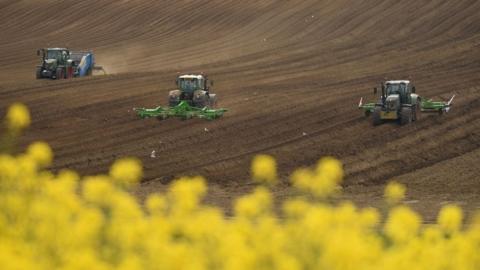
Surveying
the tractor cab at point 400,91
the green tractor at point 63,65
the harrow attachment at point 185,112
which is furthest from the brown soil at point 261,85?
the green tractor at point 63,65

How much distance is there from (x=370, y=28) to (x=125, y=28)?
55.7ft

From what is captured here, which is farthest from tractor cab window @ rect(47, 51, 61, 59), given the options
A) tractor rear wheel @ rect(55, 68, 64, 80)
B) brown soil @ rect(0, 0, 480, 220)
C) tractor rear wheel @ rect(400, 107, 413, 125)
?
tractor rear wheel @ rect(400, 107, 413, 125)

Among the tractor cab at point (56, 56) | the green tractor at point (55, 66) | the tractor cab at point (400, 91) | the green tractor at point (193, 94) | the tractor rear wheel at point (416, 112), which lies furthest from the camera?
the tractor cab at point (56, 56)

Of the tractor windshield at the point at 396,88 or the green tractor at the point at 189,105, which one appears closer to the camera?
the tractor windshield at the point at 396,88

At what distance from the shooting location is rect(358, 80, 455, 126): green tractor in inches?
1233

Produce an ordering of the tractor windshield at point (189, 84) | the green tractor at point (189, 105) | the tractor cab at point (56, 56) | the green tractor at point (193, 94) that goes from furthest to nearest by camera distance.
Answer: the tractor cab at point (56, 56) → the tractor windshield at point (189, 84) → the green tractor at point (193, 94) → the green tractor at point (189, 105)

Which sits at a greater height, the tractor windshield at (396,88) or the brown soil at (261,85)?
the tractor windshield at (396,88)

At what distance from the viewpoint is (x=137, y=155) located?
28672mm

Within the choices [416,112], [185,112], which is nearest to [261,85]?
[185,112]

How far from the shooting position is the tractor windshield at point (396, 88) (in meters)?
32.2

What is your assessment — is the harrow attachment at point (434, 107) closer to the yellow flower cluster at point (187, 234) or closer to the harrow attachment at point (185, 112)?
the harrow attachment at point (185, 112)

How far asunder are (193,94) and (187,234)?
27.8 meters

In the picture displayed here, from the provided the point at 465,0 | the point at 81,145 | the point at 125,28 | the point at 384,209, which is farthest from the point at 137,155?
the point at 125,28

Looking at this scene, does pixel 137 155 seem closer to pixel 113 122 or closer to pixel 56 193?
pixel 113 122
